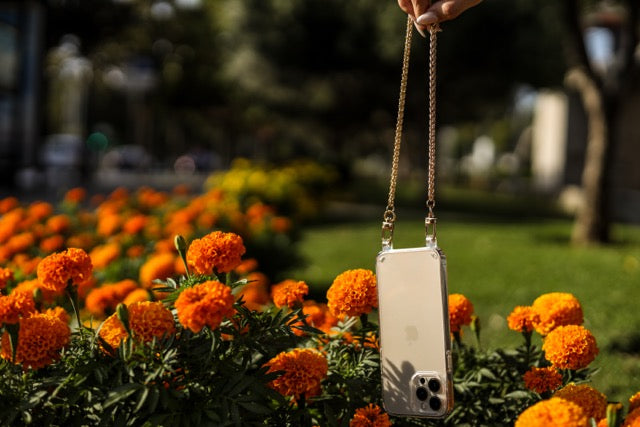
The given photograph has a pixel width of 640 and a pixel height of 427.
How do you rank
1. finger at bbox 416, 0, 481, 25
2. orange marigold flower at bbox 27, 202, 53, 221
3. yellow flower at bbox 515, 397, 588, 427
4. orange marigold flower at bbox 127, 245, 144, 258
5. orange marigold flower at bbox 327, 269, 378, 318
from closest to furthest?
yellow flower at bbox 515, 397, 588, 427 → orange marigold flower at bbox 327, 269, 378, 318 → finger at bbox 416, 0, 481, 25 → orange marigold flower at bbox 127, 245, 144, 258 → orange marigold flower at bbox 27, 202, 53, 221

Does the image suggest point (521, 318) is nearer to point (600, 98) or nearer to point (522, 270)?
point (522, 270)

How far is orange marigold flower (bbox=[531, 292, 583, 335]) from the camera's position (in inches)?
85.2

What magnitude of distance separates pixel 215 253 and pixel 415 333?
53 cm

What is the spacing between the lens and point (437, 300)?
1913 mm

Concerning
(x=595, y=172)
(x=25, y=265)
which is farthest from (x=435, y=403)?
(x=595, y=172)

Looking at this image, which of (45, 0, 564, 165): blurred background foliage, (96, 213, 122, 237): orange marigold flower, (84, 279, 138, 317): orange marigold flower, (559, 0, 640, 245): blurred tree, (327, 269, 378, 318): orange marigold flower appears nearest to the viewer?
(327, 269, 378, 318): orange marigold flower

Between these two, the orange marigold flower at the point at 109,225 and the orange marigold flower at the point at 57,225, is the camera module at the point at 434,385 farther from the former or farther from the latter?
the orange marigold flower at the point at 57,225

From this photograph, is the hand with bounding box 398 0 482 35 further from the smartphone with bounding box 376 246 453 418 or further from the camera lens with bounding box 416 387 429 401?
the camera lens with bounding box 416 387 429 401

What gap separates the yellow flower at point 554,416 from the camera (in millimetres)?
1424

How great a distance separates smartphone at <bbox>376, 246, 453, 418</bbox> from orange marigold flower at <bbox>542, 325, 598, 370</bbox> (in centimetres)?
27

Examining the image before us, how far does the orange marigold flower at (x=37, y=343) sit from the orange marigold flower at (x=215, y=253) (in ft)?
1.12

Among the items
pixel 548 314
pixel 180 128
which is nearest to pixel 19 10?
pixel 548 314

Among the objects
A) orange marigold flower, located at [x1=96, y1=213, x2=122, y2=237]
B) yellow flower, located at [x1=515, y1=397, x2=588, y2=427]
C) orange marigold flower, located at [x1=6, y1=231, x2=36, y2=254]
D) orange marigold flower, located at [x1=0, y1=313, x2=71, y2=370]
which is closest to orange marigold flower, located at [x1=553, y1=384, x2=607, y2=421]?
yellow flower, located at [x1=515, y1=397, x2=588, y2=427]

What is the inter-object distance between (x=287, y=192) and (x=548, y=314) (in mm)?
7020
